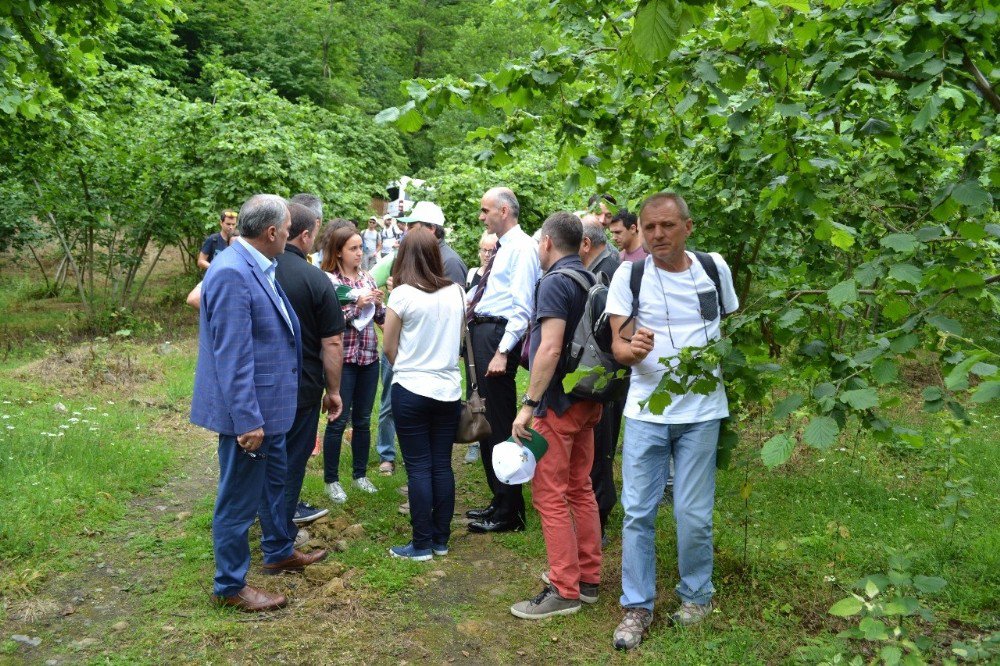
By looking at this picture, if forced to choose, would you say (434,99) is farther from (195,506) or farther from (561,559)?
(195,506)

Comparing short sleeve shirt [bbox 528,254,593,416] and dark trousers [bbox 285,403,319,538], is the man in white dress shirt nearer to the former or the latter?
short sleeve shirt [bbox 528,254,593,416]

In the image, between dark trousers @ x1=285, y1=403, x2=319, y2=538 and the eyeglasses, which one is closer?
the eyeglasses

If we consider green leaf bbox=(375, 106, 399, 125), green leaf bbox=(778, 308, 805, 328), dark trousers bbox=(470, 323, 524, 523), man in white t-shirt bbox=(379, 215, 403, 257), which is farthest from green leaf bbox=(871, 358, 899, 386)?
man in white t-shirt bbox=(379, 215, 403, 257)

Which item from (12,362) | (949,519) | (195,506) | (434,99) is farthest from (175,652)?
(12,362)

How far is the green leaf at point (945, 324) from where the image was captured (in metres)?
2.51

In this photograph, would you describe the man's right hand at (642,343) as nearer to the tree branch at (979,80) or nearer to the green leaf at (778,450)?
the green leaf at (778,450)

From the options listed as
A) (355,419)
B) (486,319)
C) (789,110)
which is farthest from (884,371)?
(355,419)

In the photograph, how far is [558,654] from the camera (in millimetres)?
4137

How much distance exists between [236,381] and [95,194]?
35.3 ft

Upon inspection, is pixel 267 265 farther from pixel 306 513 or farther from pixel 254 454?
pixel 306 513

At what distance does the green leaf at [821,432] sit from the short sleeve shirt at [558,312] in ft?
6.38

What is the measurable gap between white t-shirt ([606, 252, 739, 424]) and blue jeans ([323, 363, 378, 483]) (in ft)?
9.01

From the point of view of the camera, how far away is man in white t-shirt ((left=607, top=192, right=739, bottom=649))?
3.98m

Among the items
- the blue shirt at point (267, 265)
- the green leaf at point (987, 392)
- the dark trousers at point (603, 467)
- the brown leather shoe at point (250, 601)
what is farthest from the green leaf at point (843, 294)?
the brown leather shoe at point (250, 601)
